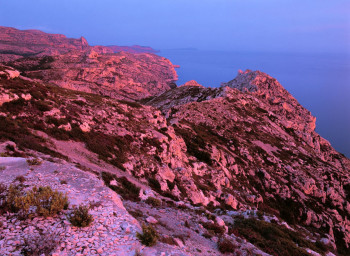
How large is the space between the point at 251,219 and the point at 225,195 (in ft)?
36.7

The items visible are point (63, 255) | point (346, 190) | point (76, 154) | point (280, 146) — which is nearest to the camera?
point (63, 255)

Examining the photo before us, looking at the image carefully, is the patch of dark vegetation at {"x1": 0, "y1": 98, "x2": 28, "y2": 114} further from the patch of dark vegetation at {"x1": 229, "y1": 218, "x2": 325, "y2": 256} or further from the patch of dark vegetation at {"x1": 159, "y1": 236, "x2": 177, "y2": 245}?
the patch of dark vegetation at {"x1": 229, "y1": 218, "x2": 325, "y2": 256}

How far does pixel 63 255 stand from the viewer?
259 inches

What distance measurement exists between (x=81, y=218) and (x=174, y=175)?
19.0 m

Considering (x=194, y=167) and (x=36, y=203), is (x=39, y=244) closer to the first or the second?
(x=36, y=203)

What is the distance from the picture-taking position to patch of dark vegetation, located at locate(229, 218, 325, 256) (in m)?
14.5

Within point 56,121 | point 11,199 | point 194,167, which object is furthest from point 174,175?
point 11,199

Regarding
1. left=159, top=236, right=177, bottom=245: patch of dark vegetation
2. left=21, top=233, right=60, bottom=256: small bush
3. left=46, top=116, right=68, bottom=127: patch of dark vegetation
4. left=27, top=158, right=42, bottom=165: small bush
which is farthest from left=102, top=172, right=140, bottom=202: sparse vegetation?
left=46, top=116, right=68, bottom=127: patch of dark vegetation

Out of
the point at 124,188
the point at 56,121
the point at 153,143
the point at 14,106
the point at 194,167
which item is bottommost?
the point at 124,188

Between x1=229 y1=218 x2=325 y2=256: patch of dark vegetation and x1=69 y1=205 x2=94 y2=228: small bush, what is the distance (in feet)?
33.6

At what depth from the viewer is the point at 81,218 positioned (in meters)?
7.86

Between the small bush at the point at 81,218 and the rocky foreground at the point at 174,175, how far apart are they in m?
0.22

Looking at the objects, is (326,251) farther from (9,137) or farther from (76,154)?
(9,137)

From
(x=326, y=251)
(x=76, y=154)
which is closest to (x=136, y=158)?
(x=76, y=154)
